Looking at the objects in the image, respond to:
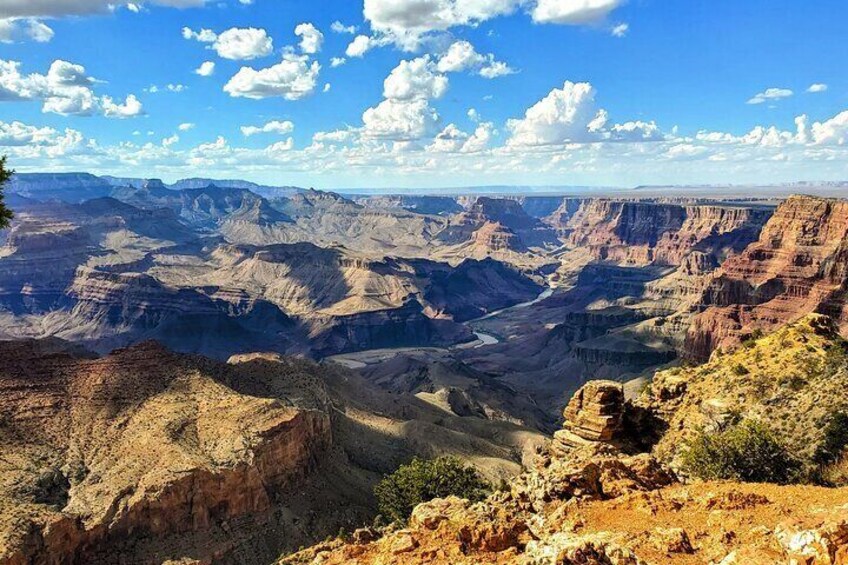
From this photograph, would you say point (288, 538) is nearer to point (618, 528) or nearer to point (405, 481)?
point (405, 481)

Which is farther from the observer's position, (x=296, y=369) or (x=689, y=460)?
(x=296, y=369)

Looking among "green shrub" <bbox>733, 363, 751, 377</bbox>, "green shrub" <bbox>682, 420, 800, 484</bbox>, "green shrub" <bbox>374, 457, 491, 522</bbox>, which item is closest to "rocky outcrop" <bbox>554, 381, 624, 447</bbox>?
"green shrub" <bbox>682, 420, 800, 484</bbox>

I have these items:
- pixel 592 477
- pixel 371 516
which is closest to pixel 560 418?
pixel 371 516

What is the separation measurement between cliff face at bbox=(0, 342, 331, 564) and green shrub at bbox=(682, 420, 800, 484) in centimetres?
4197

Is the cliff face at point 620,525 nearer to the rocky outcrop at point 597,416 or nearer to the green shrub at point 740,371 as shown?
the rocky outcrop at point 597,416

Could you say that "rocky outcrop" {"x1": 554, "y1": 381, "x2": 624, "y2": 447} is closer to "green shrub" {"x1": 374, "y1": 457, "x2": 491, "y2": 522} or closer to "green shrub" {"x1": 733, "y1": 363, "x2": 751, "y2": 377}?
"green shrub" {"x1": 733, "y1": 363, "x2": 751, "y2": 377}

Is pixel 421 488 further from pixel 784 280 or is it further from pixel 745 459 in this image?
pixel 784 280

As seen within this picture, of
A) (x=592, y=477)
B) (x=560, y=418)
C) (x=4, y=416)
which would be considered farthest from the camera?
(x=560, y=418)

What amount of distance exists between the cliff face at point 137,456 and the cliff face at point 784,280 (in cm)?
9158

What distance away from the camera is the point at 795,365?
4691 cm

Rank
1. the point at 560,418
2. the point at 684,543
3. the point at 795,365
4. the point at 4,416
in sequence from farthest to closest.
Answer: the point at 560,418 → the point at 4,416 → the point at 795,365 → the point at 684,543

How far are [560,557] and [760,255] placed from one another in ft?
529

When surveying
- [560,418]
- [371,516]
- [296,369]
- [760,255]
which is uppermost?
[760,255]

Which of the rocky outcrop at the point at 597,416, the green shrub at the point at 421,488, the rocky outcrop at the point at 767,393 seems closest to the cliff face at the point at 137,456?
the green shrub at the point at 421,488
